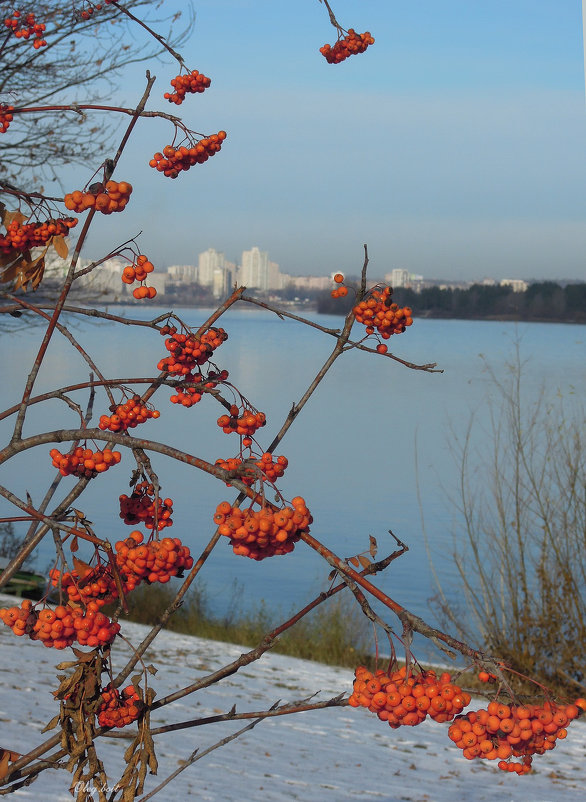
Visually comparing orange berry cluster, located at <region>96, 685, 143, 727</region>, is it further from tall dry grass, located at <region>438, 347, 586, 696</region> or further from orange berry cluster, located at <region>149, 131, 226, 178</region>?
tall dry grass, located at <region>438, 347, 586, 696</region>

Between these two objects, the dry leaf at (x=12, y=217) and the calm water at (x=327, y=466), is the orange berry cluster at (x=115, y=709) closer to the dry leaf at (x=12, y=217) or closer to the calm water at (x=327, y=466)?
the dry leaf at (x=12, y=217)

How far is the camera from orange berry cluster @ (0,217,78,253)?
146cm

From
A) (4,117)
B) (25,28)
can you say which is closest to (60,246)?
(4,117)

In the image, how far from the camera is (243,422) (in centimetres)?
144

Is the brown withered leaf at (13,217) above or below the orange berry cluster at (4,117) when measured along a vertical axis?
below

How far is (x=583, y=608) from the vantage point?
18.6 ft

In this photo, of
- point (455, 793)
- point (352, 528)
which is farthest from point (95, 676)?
point (352, 528)

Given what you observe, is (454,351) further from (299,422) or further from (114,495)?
(114,495)

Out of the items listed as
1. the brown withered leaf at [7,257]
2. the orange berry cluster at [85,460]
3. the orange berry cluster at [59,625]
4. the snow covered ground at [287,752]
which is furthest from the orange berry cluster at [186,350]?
the snow covered ground at [287,752]

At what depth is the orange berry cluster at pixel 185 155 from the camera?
1.61 m

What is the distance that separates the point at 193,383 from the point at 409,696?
26.3 inches

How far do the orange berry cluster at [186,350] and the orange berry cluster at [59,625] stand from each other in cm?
45

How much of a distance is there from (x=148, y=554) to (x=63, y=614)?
0.14 meters

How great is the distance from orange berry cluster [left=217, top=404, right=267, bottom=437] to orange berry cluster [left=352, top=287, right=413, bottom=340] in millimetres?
263
